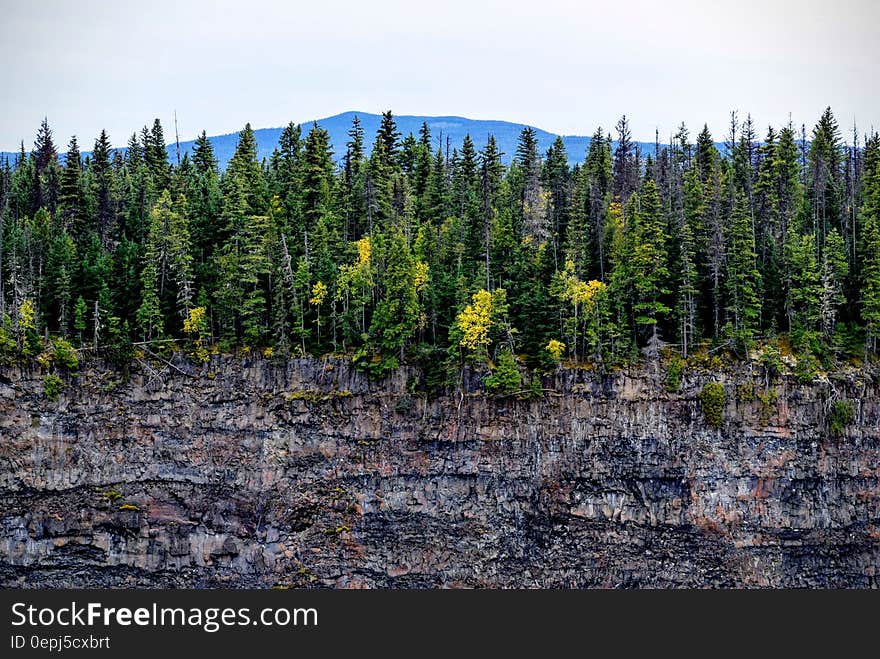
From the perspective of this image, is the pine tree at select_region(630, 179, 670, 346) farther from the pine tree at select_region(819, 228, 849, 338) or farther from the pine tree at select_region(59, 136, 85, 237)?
the pine tree at select_region(59, 136, 85, 237)

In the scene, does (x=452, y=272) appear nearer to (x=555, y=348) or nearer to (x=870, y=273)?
(x=555, y=348)

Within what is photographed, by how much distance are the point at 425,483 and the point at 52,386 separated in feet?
72.2

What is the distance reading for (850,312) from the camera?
65.5 meters

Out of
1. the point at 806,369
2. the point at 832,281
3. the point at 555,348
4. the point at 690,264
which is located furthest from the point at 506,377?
the point at 832,281

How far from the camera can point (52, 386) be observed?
2453 inches

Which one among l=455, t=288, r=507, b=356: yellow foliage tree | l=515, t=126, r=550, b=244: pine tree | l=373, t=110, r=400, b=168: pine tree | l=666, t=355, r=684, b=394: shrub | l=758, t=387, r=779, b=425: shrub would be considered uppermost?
l=373, t=110, r=400, b=168: pine tree

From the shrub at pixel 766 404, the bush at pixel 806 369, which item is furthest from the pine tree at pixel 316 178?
the bush at pixel 806 369

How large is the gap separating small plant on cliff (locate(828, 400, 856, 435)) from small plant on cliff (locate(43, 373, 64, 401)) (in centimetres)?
4347

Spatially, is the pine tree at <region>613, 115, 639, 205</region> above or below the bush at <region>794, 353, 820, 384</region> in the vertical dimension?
above

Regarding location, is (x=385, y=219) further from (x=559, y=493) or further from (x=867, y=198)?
(x=867, y=198)

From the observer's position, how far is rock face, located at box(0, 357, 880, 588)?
59875 millimetres

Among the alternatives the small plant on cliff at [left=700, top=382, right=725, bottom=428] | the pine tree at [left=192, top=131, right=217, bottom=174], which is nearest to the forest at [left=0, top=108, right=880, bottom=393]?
the small plant on cliff at [left=700, top=382, right=725, bottom=428]

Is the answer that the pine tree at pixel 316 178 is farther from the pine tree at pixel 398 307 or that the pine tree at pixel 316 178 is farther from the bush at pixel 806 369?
the bush at pixel 806 369

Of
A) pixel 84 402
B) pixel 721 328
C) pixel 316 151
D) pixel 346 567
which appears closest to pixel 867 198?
pixel 721 328
